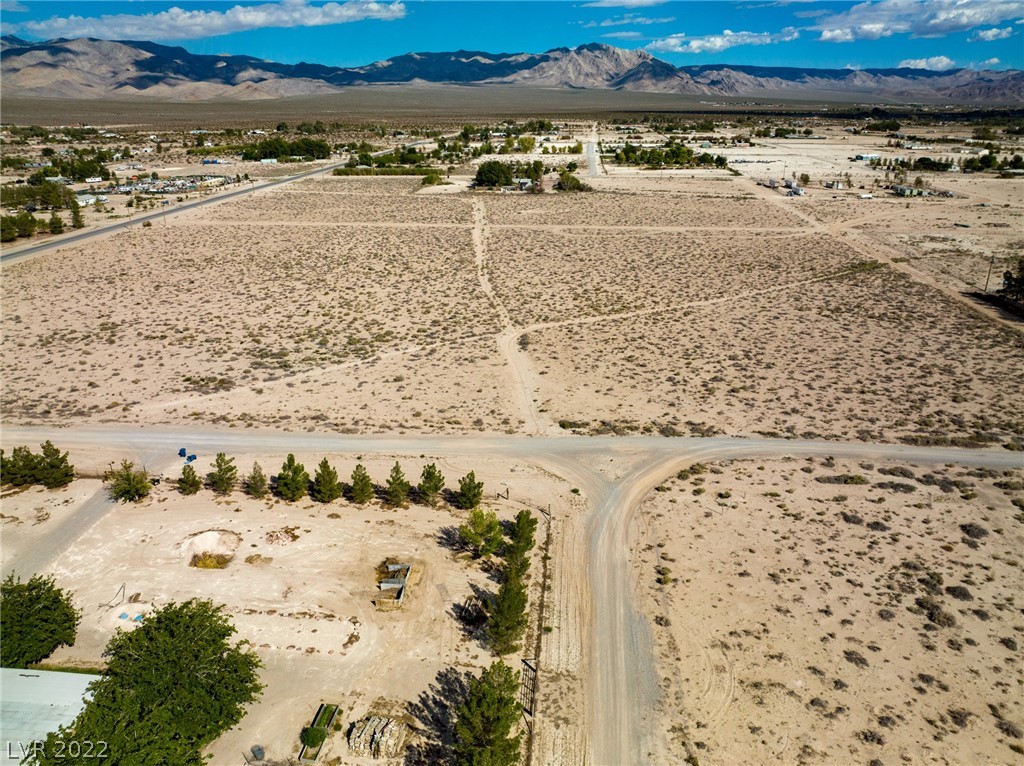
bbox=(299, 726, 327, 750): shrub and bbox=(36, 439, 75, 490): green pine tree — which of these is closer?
bbox=(299, 726, 327, 750): shrub

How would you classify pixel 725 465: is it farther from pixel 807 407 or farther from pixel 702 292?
pixel 702 292

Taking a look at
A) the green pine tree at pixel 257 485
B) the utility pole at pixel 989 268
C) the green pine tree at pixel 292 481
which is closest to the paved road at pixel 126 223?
the green pine tree at pixel 257 485

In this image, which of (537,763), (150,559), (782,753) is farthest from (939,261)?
(150,559)

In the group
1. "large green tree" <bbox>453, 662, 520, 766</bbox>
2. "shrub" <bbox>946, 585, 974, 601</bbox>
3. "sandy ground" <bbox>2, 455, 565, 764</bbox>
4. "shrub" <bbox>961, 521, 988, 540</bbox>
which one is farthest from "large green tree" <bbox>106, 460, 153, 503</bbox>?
"shrub" <bbox>961, 521, 988, 540</bbox>

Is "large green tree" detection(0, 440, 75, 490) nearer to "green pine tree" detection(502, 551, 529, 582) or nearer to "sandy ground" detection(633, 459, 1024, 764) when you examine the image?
"green pine tree" detection(502, 551, 529, 582)

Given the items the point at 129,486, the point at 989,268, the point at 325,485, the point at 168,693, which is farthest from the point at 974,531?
the point at 989,268

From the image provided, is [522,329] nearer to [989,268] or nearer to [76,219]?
[989,268]
